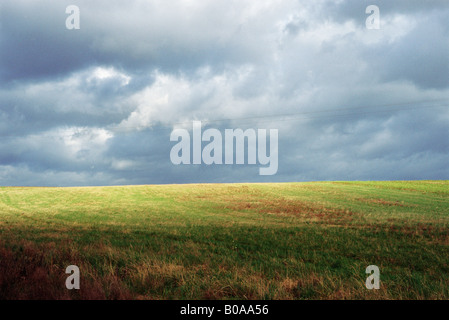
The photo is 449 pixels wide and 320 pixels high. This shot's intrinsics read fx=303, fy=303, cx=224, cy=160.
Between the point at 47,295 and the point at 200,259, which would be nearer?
the point at 47,295

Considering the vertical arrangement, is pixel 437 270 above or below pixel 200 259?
below

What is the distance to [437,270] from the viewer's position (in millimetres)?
12211

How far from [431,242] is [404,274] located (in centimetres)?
928

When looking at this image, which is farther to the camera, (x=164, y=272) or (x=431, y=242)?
(x=431, y=242)
